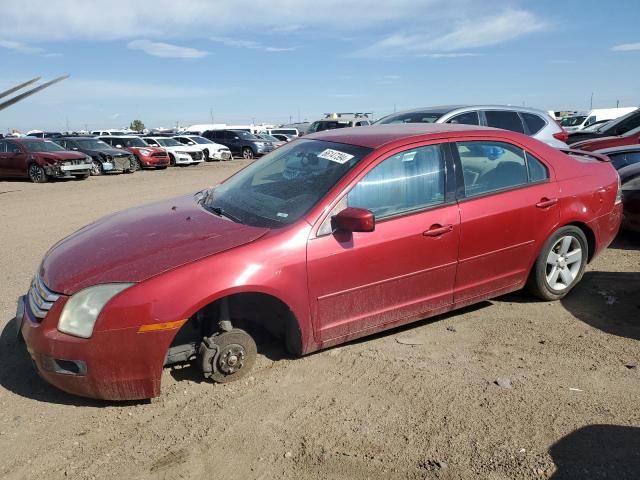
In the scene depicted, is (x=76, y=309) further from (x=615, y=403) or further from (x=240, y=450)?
(x=615, y=403)

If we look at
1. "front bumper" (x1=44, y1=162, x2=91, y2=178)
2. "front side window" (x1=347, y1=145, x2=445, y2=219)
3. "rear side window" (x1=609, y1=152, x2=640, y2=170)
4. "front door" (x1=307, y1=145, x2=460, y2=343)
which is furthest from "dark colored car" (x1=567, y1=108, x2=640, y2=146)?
"front bumper" (x1=44, y1=162, x2=91, y2=178)

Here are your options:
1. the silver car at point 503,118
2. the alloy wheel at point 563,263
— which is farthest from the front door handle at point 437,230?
the silver car at point 503,118

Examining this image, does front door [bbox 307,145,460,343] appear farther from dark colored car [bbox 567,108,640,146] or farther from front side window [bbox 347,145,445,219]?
dark colored car [bbox 567,108,640,146]

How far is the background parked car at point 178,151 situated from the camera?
2508 cm

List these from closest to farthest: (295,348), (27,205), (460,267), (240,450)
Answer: (240,450) → (295,348) → (460,267) → (27,205)

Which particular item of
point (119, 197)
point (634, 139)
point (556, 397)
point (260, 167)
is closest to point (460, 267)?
point (556, 397)

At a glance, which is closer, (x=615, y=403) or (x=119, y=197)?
(x=615, y=403)

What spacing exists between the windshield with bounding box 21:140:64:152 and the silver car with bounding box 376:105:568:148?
14.0 m

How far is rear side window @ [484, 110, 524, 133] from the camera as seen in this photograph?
8.54m

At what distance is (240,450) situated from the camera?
2748mm

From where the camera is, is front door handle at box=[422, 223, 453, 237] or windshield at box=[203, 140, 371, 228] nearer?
windshield at box=[203, 140, 371, 228]

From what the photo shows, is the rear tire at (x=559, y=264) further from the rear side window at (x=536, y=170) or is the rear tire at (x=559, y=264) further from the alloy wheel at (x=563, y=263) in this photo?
the rear side window at (x=536, y=170)

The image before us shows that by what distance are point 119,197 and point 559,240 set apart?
10635mm

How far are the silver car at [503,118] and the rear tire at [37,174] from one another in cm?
1338
